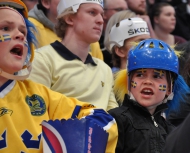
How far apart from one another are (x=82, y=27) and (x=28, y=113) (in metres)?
1.54

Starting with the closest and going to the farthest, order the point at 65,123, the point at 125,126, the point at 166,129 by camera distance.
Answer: the point at 65,123, the point at 125,126, the point at 166,129

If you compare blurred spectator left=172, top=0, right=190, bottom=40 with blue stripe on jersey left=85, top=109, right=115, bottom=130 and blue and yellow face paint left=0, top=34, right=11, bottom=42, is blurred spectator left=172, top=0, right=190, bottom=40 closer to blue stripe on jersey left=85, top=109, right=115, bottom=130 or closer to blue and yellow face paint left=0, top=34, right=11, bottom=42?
blue stripe on jersey left=85, top=109, right=115, bottom=130

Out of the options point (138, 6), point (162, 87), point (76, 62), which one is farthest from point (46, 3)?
point (162, 87)

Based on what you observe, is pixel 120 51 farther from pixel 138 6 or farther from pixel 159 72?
pixel 138 6

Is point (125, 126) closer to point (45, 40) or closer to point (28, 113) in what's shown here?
point (28, 113)

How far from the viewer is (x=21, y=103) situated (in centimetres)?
311

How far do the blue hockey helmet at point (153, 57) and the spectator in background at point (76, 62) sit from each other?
0.58 meters

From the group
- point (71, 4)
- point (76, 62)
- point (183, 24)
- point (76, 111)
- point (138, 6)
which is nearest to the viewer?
point (76, 111)

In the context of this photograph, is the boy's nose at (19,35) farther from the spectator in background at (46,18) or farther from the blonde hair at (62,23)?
the spectator in background at (46,18)

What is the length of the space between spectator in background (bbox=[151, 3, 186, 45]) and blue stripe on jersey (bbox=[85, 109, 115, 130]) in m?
3.97

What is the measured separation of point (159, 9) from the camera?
7215 millimetres

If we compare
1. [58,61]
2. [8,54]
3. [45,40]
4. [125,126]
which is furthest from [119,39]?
[8,54]

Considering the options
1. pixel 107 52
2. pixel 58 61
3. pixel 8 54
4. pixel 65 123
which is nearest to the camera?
pixel 65 123

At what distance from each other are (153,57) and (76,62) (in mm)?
808
